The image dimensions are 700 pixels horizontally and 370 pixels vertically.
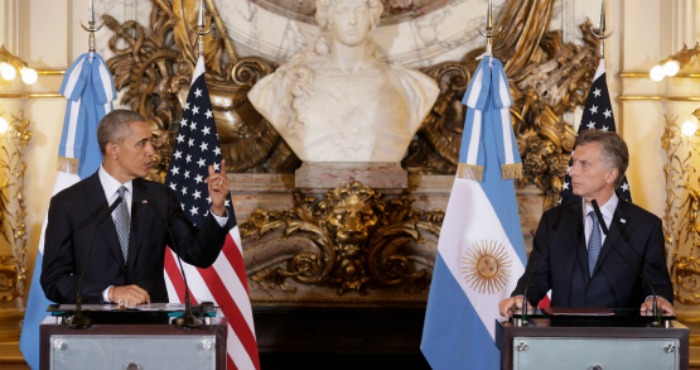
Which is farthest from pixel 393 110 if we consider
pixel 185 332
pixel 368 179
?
pixel 185 332

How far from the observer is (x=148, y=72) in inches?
288

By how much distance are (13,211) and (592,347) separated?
4485 millimetres

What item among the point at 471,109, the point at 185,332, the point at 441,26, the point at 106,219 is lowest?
the point at 185,332

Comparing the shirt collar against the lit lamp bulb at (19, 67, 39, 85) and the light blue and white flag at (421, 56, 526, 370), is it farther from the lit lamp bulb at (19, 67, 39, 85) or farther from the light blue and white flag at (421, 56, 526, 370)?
the lit lamp bulb at (19, 67, 39, 85)

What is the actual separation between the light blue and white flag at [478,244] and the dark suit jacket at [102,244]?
208 centimetres

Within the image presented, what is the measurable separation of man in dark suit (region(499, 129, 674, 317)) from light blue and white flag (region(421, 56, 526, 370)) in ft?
5.73

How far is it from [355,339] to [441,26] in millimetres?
2090

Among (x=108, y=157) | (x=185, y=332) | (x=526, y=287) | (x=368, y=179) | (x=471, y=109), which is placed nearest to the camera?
(x=185, y=332)

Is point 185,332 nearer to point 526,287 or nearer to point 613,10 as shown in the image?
point 526,287

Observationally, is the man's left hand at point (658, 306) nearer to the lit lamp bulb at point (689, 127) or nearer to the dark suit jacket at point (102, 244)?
the dark suit jacket at point (102, 244)

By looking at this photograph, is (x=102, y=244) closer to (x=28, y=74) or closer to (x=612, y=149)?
(x=612, y=149)

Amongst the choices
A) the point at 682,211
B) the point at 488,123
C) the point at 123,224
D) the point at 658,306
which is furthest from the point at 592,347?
the point at 682,211

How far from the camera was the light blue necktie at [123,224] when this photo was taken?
14.2 feet

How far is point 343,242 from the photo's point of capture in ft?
22.9
